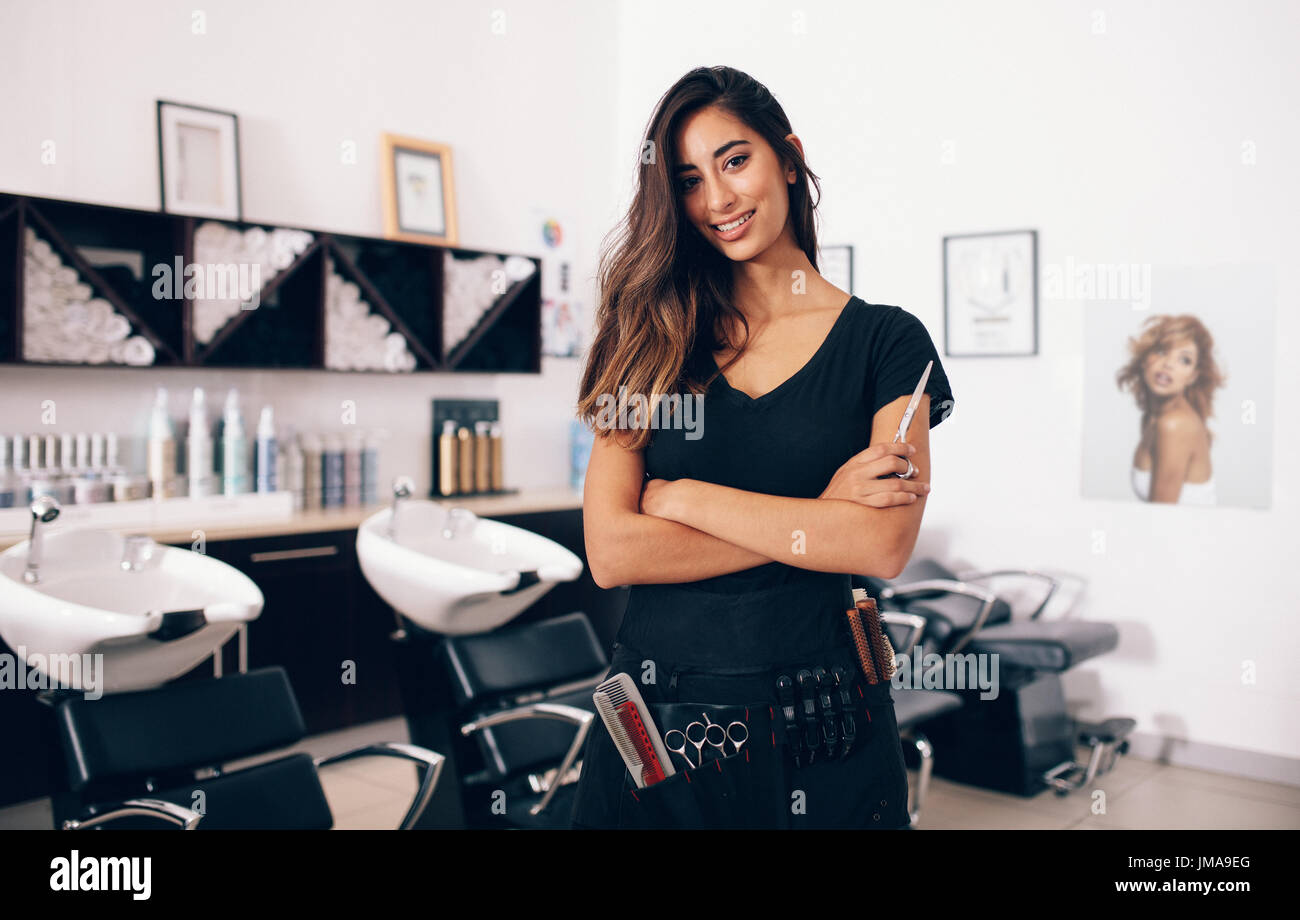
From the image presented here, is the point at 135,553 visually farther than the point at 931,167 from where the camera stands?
No

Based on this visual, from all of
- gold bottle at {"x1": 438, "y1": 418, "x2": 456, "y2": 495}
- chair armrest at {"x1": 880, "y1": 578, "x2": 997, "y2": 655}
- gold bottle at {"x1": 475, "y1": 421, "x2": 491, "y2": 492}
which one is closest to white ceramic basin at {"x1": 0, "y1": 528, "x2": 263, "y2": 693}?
gold bottle at {"x1": 438, "y1": 418, "x2": 456, "y2": 495}

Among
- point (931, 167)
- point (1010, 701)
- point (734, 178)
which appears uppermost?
point (931, 167)

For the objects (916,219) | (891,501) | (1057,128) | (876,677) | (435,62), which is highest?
(435,62)

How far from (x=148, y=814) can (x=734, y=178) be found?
1.40 metres

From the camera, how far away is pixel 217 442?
3.32 metres

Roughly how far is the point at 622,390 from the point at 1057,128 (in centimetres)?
322

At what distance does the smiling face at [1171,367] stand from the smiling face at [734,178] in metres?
2.90

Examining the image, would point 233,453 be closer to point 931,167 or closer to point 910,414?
point 910,414

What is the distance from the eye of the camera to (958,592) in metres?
3.42

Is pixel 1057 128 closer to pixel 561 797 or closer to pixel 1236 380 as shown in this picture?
pixel 1236 380

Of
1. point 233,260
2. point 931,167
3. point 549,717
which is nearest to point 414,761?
point 549,717

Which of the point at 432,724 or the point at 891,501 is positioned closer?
the point at 891,501

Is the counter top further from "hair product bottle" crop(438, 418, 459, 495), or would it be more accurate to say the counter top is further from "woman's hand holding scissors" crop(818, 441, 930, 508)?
"woman's hand holding scissors" crop(818, 441, 930, 508)
